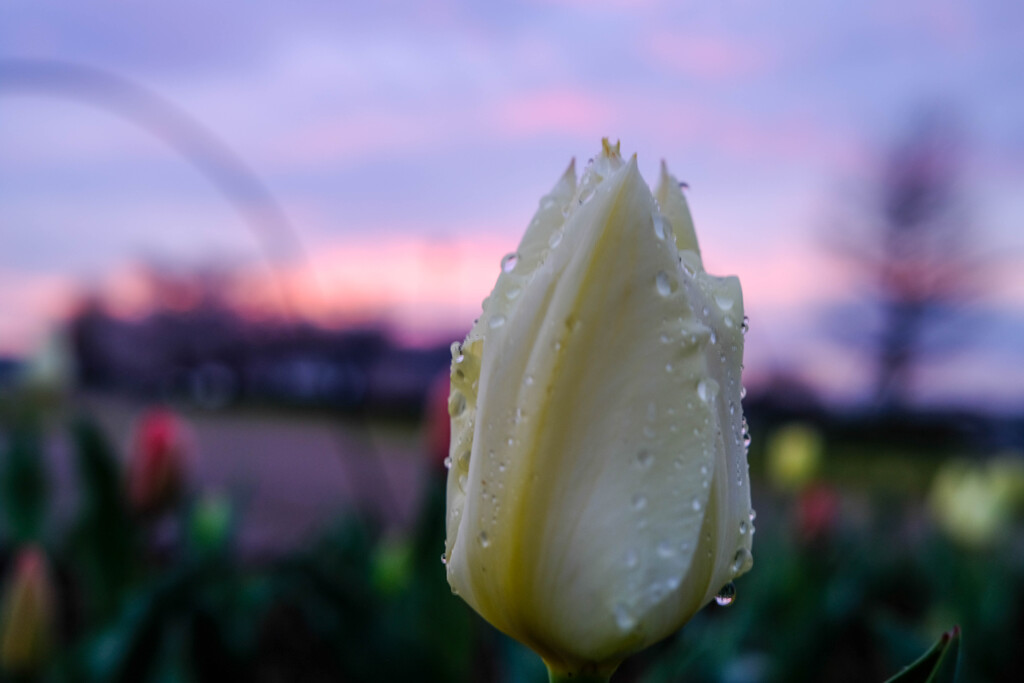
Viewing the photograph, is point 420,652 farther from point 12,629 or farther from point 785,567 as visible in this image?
point 785,567

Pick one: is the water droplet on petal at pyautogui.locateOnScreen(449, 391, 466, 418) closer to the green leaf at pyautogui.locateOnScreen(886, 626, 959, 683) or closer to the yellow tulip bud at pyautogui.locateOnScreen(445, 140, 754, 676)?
the yellow tulip bud at pyautogui.locateOnScreen(445, 140, 754, 676)

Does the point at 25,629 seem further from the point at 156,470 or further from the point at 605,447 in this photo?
the point at 605,447

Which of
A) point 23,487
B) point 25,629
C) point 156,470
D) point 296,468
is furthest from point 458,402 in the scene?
point 296,468

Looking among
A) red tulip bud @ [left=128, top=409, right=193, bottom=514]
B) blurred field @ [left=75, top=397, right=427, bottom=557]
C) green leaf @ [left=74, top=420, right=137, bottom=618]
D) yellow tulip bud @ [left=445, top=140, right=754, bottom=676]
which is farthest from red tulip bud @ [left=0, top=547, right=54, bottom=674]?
yellow tulip bud @ [left=445, top=140, right=754, bottom=676]

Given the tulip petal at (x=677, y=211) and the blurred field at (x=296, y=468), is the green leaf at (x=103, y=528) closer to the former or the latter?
the blurred field at (x=296, y=468)

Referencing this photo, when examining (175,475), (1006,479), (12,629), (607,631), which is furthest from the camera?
(1006,479)

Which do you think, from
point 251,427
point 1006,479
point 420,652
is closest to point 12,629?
point 420,652
